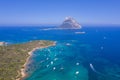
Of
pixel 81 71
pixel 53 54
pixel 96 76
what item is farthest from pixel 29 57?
pixel 96 76

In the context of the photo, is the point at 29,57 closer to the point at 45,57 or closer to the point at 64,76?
the point at 45,57

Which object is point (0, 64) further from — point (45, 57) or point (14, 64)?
point (45, 57)

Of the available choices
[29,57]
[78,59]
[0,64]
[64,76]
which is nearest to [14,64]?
[0,64]

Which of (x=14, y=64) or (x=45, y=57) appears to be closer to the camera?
(x=14, y=64)

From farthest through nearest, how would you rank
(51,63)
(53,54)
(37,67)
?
(53,54), (51,63), (37,67)

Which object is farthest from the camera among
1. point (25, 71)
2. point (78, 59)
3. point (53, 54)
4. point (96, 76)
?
point (53, 54)

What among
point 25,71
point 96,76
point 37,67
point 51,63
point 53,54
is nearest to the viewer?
point 96,76

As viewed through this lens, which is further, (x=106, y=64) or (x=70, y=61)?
(x=70, y=61)

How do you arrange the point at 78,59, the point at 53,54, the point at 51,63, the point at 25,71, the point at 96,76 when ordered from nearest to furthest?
the point at 96,76 → the point at 25,71 → the point at 51,63 → the point at 78,59 → the point at 53,54

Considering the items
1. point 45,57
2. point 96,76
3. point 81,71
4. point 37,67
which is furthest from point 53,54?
point 96,76
